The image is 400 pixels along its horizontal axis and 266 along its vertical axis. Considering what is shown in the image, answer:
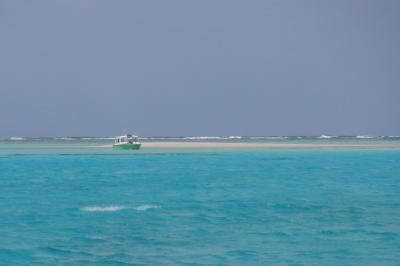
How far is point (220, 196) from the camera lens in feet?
126

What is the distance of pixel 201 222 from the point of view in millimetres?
28047

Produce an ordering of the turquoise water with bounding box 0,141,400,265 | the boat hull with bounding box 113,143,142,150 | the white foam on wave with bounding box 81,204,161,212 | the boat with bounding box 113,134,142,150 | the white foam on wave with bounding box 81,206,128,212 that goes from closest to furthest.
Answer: the turquoise water with bounding box 0,141,400,265 → the white foam on wave with bounding box 81,206,128,212 → the white foam on wave with bounding box 81,204,161,212 → the boat hull with bounding box 113,143,142,150 → the boat with bounding box 113,134,142,150

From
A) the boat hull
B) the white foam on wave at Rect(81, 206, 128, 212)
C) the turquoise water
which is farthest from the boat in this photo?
the white foam on wave at Rect(81, 206, 128, 212)

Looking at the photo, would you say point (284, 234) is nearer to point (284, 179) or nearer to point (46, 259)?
point (46, 259)

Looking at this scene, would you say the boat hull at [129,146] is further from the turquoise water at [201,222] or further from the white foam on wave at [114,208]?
the white foam on wave at [114,208]

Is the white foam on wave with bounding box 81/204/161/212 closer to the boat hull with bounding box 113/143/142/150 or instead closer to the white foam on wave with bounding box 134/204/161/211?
the white foam on wave with bounding box 134/204/161/211

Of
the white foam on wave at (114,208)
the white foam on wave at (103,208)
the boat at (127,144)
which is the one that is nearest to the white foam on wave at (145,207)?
the white foam on wave at (114,208)

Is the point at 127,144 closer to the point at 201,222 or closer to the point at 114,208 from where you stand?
the point at 114,208

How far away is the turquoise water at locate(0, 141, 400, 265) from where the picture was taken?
21641 millimetres

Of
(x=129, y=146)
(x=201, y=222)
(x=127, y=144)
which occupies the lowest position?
(x=201, y=222)

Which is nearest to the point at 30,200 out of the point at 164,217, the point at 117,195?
the point at 117,195

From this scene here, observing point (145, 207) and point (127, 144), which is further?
point (127, 144)

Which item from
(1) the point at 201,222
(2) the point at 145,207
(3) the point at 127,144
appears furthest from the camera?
(3) the point at 127,144

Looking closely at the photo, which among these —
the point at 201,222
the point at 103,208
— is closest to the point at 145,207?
the point at 103,208
